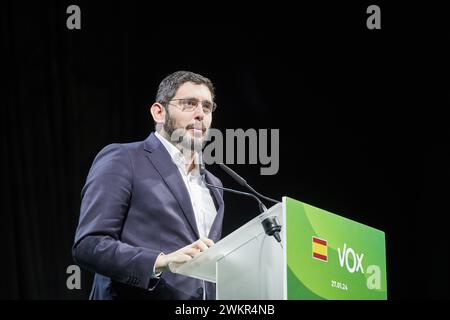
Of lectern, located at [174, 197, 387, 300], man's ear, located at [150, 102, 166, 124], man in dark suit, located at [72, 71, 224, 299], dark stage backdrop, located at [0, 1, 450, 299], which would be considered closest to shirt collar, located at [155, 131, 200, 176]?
man in dark suit, located at [72, 71, 224, 299]

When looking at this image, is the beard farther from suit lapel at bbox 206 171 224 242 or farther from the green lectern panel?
the green lectern panel

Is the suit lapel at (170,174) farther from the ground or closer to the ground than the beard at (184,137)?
closer to the ground

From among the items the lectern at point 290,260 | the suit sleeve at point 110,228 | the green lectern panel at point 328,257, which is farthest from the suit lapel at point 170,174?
the green lectern panel at point 328,257

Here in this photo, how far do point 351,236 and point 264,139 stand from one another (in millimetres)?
1913

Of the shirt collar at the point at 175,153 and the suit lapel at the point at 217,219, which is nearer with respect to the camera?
the suit lapel at the point at 217,219

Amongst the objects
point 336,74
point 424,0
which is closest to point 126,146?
point 336,74

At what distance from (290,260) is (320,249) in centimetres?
19

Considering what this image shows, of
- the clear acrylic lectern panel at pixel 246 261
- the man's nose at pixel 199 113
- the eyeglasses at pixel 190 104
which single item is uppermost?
the eyeglasses at pixel 190 104

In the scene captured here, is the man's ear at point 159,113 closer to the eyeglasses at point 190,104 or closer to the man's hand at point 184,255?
the eyeglasses at point 190,104

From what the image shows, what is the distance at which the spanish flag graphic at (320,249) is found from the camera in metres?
1.95

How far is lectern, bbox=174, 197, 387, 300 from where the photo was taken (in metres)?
1.85

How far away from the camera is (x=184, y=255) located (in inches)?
79.0
